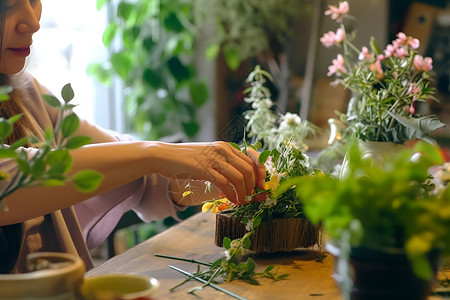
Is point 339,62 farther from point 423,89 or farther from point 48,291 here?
point 48,291

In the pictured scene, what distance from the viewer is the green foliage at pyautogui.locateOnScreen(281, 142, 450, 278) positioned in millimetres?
527

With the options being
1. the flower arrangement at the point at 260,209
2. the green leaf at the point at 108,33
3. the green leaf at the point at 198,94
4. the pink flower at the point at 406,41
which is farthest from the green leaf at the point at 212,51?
the flower arrangement at the point at 260,209

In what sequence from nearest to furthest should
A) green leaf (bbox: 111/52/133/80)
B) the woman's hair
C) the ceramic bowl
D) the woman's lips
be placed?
the ceramic bowl → the woman's lips → the woman's hair → green leaf (bbox: 111/52/133/80)

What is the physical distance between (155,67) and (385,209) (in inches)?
103

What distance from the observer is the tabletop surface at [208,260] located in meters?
0.81

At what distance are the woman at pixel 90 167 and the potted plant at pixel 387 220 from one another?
347mm

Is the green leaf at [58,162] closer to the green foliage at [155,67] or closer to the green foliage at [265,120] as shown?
the green foliage at [265,120]

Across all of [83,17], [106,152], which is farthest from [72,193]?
[83,17]

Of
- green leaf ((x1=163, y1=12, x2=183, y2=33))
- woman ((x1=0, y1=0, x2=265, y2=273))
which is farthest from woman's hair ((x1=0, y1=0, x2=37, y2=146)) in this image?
green leaf ((x1=163, y1=12, x2=183, y2=33))

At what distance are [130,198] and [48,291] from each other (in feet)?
2.47

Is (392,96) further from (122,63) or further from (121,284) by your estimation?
(122,63)

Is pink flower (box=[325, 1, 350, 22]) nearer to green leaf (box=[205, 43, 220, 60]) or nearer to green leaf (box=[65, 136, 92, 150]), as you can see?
green leaf (box=[65, 136, 92, 150])

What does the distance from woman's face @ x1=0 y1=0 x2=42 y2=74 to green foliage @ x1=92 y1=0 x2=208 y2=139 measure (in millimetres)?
1778

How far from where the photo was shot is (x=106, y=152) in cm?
83
